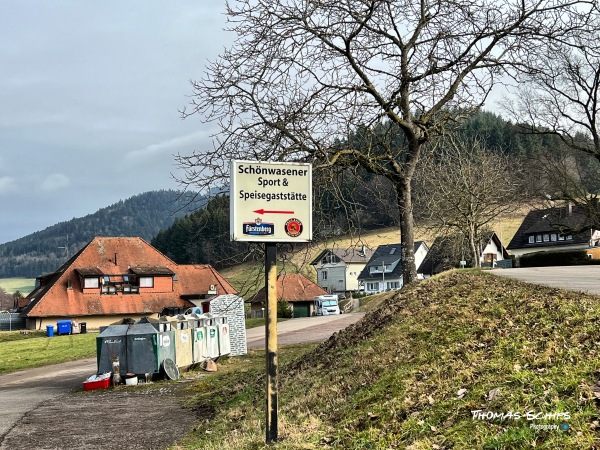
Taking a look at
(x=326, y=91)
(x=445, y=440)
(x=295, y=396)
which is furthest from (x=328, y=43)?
(x=445, y=440)

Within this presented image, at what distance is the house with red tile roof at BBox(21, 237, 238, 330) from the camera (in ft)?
184

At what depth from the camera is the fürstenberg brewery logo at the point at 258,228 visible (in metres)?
6.80

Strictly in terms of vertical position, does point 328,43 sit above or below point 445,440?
above

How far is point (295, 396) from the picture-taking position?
930 centimetres

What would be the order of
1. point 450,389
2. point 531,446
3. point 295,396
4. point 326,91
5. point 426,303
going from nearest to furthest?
point 531,446, point 450,389, point 295,396, point 426,303, point 326,91

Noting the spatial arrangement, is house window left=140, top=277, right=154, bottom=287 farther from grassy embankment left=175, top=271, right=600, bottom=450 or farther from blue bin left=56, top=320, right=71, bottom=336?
grassy embankment left=175, top=271, right=600, bottom=450

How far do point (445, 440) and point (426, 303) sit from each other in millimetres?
6572

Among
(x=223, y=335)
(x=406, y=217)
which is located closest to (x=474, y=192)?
(x=223, y=335)

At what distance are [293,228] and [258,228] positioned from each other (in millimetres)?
398

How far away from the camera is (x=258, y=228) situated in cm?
685

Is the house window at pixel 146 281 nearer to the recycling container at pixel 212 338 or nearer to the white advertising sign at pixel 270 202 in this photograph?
the recycling container at pixel 212 338

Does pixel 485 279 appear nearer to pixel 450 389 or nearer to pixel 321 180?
pixel 321 180

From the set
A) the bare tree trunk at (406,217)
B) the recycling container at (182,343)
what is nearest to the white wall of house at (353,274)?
the recycling container at (182,343)

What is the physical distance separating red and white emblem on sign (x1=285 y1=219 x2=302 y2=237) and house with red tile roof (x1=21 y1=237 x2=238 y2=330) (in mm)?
47827
